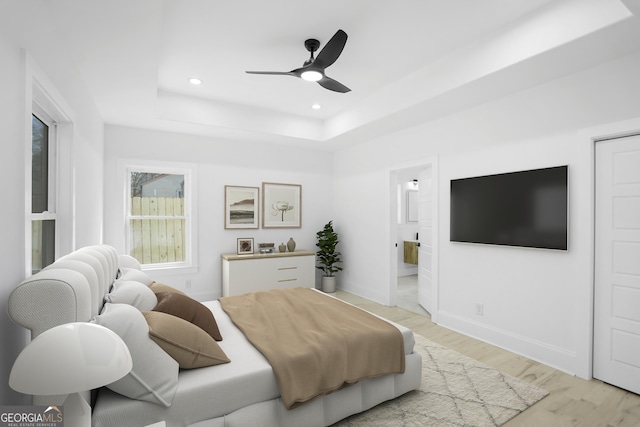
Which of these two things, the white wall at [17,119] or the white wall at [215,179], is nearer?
the white wall at [17,119]

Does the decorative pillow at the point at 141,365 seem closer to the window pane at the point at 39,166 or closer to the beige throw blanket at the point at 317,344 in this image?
the beige throw blanket at the point at 317,344

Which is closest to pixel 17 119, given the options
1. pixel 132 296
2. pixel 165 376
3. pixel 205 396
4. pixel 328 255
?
pixel 132 296

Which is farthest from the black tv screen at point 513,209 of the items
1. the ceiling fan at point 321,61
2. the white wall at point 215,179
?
the white wall at point 215,179

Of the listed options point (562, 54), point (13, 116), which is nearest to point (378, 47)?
point (562, 54)

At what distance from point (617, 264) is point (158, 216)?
5020 mm

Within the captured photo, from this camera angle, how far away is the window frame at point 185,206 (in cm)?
430

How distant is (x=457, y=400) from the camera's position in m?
2.25

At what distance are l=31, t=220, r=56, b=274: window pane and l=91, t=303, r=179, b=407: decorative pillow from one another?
2.54ft

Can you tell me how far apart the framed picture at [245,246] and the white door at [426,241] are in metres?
2.54

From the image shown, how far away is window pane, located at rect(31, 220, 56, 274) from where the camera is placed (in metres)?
1.89

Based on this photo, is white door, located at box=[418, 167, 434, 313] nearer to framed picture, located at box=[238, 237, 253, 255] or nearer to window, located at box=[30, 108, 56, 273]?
framed picture, located at box=[238, 237, 253, 255]

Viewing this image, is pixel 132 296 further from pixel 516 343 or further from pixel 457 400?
pixel 516 343

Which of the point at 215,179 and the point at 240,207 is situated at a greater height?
the point at 215,179

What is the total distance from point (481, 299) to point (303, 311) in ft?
6.64
